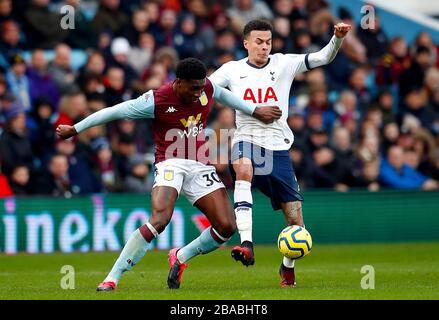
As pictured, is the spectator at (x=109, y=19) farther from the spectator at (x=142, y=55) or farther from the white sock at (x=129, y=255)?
the white sock at (x=129, y=255)

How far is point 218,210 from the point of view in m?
11.8

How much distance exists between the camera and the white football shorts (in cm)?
1154

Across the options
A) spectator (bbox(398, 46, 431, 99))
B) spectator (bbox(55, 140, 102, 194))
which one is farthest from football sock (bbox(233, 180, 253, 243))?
spectator (bbox(398, 46, 431, 99))

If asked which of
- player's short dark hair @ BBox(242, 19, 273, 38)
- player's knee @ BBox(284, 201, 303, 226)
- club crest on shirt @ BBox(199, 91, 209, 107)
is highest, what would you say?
player's short dark hair @ BBox(242, 19, 273, 38)

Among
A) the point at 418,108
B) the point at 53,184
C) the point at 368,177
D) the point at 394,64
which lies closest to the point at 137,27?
the point at 53,184

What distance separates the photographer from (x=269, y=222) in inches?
774

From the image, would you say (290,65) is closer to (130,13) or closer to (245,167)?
(245,167)

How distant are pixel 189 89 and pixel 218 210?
1364 mm

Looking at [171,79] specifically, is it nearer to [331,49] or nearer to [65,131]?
[331,49]

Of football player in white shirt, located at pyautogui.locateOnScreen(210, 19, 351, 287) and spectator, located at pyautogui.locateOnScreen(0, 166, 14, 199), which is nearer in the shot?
football player in white shirt, located at pyautogui.locateOnScreen(210, 19, 351, 287)

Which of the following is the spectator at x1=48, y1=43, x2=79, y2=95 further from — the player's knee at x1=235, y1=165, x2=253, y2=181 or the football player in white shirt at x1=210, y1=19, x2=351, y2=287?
the player's knee at x1=235, y1=165, x2=253, y2=181

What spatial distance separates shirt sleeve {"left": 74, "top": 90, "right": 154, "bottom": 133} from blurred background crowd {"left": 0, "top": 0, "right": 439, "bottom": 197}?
751 centimetres
